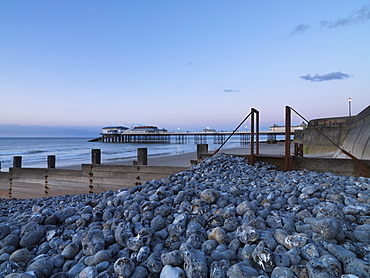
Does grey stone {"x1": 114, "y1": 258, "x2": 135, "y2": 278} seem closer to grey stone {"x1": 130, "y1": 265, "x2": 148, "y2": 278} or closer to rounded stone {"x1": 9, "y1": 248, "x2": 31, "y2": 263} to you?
grey stone {"x1": 130, "y1": 265, "x2": 148, "y2": 278}

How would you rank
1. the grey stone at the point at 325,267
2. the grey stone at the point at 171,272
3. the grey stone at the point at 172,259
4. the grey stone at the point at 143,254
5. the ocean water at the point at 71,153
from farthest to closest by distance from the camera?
the ocean water at the point at 71,153, the grey stone at the point at 143,254, the grey stone at the point at 172,259, the grey stone at the point at 171,272, the grey stone at the point at 325,267

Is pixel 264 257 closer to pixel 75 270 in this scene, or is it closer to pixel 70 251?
pixel 75 270

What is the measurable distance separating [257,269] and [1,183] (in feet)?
32.6

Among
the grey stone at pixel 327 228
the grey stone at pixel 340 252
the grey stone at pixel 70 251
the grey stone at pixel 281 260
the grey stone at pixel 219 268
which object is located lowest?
the grey stone at pixel 70 251

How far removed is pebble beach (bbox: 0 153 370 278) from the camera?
1665 mm

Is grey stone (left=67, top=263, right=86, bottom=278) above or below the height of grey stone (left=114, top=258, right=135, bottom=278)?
below

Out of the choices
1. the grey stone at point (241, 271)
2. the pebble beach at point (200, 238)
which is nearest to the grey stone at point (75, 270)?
the pebble beach at point (200, 238)

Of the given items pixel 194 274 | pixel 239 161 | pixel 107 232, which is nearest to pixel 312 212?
pixel 194 274

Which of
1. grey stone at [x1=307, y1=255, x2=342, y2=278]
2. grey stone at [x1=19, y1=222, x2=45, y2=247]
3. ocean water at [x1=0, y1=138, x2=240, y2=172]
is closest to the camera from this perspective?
grey stone at [x1=307, y1=255, x2=342, y2=278]

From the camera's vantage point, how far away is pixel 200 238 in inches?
81.9

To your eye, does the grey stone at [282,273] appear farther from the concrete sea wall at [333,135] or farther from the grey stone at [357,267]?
the concrete sea wall at [333,135]

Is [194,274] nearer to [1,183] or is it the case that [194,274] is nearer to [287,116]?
[287,116]

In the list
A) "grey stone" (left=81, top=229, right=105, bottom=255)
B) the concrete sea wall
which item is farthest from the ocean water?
"grey stone" (left=81, top=229, right=105, bottom=255)

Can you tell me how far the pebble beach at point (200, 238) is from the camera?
167 centimetres
